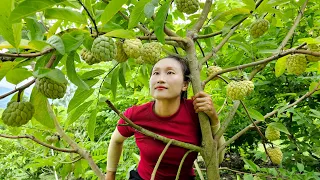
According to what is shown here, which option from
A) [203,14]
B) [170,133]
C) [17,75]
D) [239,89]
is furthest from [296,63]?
[17,75]

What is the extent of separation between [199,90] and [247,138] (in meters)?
2.26

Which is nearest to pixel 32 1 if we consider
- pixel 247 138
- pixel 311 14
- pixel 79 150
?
pixel 79 150

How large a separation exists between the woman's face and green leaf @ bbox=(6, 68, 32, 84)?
2.26ft

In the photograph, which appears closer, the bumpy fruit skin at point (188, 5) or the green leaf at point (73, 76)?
the green leaf at point (73, 76)

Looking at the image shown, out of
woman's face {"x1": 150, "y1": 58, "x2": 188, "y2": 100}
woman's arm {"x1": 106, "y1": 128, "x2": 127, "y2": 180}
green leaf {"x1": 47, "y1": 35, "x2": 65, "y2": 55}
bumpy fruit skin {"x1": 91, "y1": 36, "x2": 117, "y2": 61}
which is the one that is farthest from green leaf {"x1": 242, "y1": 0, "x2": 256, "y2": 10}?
woman's arm {"x1": 106, "y1": 128, "x2": 127, "y2": 180}

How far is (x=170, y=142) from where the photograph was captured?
123 cm

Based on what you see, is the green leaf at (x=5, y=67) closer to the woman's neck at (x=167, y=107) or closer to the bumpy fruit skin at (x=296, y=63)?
the woman's neck at (x=167, y=107)

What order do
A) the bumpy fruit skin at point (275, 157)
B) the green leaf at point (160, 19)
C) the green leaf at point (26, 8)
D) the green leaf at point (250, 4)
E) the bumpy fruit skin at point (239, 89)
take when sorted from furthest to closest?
the bumpy fruit skin at point (275, 157) → the bumpy fruit skin at point (239, 89) → the green leaf at point (250, 4) → the green leaf at point (160, 19) → the green leaf at point (26, 8)

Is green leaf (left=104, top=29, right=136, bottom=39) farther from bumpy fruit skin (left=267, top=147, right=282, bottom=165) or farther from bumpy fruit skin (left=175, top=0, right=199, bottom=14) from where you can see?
bumpy fruit skin (left=267, top=147, right=282, bottom=165)

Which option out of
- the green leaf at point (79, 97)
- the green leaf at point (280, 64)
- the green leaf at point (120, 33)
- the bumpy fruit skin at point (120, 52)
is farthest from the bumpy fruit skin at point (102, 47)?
the green leaf at point (280, 64)

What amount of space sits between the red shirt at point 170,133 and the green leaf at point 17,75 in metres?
0.89

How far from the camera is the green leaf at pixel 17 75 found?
2.92ft

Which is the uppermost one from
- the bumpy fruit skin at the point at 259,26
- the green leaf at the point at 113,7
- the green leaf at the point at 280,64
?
the bumpy fruit skin at the point at 259,26

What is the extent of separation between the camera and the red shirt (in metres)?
1.66
